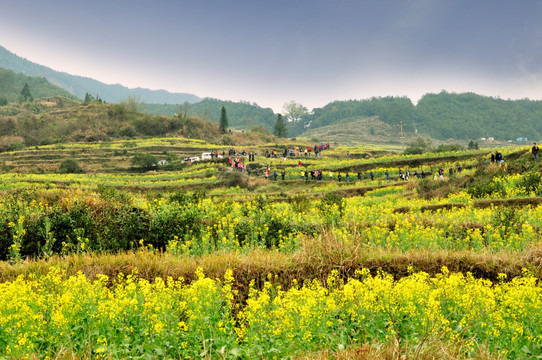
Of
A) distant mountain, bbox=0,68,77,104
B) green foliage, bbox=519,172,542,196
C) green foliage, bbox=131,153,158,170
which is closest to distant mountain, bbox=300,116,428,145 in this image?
green foliage, bbox=131,153,158,170

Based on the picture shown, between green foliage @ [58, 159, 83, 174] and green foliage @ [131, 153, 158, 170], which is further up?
green foliage @ [131, 153, 158, 170]

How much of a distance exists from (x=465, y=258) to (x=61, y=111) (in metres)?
96.7

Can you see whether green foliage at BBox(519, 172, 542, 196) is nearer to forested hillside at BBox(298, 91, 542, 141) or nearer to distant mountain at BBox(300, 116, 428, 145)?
distant mountain at BBox(300, 116, 428, 145)

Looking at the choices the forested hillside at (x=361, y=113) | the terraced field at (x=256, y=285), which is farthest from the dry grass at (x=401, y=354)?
the forested hillside at (x=361, y=113)

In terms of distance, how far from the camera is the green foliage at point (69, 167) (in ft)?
150

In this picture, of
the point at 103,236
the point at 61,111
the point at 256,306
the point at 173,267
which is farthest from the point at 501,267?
the point at 61,111

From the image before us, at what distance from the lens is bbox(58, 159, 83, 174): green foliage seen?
4569 centimetres

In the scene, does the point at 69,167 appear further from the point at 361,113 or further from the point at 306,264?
the point at 361,113

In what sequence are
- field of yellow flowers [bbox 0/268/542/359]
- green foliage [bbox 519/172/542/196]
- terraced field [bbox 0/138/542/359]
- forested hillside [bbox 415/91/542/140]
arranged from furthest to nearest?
forested hillside [bbox 415/91/542/140] → green foliage [bbox 519/172/542/196] → terraced field [bbox 0/138/542/359] → field of yellow flowers [bbox 0/268/542/359]

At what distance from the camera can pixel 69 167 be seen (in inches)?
1810

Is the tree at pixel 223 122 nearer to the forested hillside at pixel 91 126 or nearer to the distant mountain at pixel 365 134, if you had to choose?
the forested hillside at pixel 91 126

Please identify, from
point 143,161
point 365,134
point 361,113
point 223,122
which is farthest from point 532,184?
point 361,113

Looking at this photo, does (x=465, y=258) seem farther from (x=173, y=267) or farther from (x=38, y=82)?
(x=38, y=82)

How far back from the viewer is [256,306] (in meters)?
4.15
